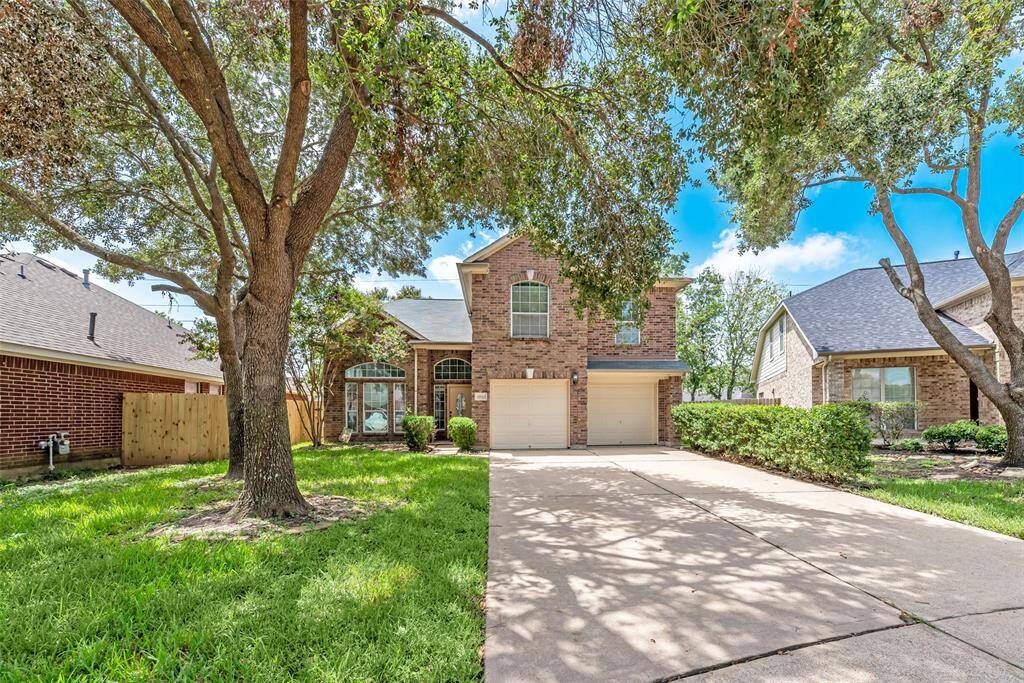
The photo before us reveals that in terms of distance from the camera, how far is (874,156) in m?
9.37

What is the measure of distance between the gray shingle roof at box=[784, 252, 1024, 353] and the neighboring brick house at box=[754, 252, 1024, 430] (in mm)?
26

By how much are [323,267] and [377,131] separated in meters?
7.83

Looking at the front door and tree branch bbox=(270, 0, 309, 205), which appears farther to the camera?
the front door

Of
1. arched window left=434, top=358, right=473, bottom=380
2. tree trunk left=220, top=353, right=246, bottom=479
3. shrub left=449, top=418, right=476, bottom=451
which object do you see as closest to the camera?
tree trunk left=220, top=353, right=246, bottom=479

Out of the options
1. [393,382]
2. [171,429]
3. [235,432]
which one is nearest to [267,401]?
[235,432]

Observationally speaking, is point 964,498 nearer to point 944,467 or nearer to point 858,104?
point 944,467

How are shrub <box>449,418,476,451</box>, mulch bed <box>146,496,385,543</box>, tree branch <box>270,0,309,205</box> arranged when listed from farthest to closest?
1. shrub <box>449,418,476,451</box>
2. tree branch <box>270,0,309,205</box>
3. mulch bed <box>146,496,385,543</box>

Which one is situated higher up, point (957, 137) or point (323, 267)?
point (957, 137)

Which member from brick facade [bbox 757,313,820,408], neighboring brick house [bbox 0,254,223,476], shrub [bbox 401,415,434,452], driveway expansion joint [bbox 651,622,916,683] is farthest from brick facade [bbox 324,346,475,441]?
driveway expansion joint [bbox 651,622,916,683]

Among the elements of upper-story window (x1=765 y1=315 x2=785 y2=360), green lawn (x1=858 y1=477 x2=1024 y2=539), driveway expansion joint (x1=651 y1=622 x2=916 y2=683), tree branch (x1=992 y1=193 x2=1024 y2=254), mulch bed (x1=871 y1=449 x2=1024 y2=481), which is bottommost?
mulch bed (x1=871 y1=449 x2=1024 y2=481)

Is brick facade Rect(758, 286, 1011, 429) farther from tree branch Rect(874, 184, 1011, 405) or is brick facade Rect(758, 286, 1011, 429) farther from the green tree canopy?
tree branch Rect(874, 184, 1011, 405)

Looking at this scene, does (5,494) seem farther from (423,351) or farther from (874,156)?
(874,156)

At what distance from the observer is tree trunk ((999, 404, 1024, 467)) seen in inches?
387

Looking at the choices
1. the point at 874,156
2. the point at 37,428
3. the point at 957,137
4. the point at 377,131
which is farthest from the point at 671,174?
the point at 37,428
